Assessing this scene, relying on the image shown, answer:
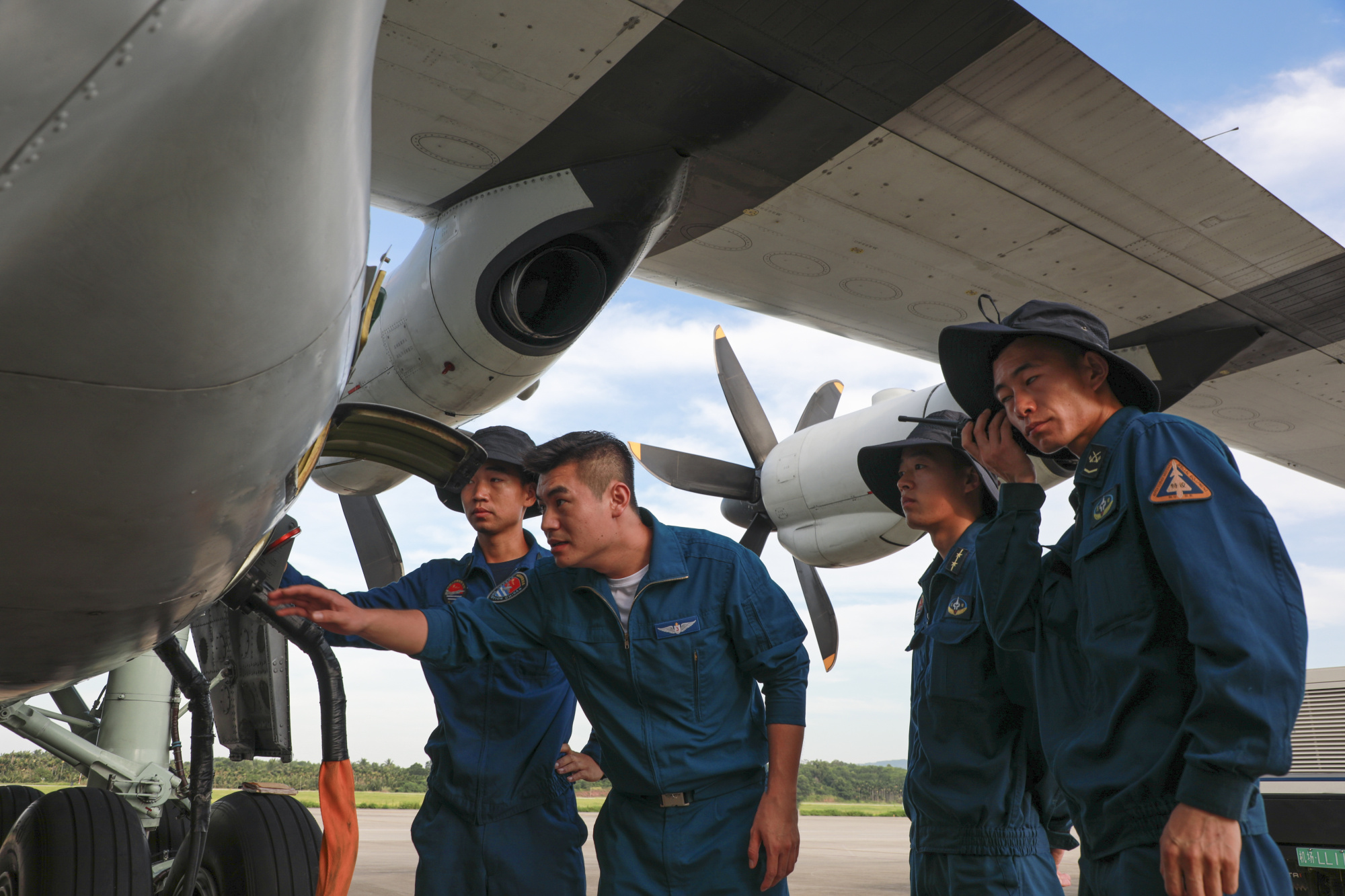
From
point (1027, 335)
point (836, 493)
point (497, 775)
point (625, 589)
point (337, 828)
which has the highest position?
point (836, 493)

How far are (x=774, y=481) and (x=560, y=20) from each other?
4020mm

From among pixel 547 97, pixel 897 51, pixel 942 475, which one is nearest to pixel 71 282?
pixel 942 475

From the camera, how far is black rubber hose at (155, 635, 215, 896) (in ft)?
10.4

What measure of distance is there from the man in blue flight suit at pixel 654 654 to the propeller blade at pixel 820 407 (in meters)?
5.36

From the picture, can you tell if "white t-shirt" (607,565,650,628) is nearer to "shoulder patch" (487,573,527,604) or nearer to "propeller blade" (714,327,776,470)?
"shoulder patch" (487,573,527,604)

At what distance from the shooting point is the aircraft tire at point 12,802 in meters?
5.48

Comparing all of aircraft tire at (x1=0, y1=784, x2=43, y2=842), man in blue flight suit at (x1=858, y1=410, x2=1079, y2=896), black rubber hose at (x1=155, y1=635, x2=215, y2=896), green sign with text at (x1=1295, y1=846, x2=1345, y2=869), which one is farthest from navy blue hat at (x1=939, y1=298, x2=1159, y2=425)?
aircraft tire at (x1=0, y1=784, x2=43, y2=842)

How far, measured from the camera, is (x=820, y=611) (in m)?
7.99

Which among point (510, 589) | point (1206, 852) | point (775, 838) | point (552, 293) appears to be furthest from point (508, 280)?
point (1206, 852)

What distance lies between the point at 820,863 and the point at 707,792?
8.86 metres

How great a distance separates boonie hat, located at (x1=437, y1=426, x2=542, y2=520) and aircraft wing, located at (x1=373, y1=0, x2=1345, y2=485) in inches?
49.8

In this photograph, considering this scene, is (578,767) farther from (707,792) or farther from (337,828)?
(337,828)

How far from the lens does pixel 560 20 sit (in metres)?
3.31

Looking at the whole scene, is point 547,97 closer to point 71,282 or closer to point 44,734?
point 71,282
